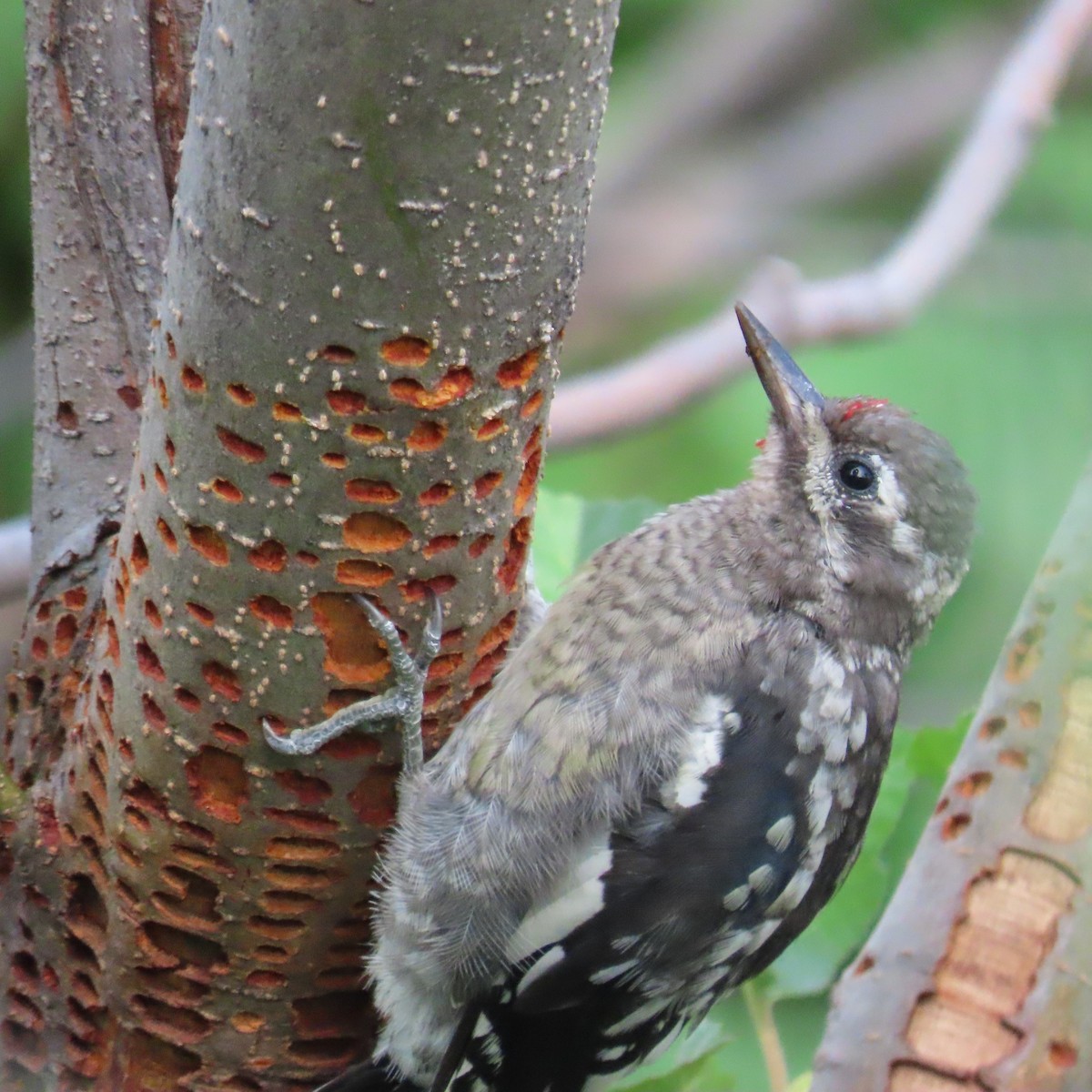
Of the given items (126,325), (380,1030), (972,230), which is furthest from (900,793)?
(972,230)

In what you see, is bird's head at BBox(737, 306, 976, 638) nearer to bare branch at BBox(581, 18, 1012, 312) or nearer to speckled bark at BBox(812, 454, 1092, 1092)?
speckled bark at BBox(812, 454, 1092, 1092)

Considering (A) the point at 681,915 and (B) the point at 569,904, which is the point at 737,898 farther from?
(B) the point at 569,904

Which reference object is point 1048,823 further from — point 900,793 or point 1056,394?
point 1056,394

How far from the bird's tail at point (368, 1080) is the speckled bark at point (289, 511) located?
2 cm

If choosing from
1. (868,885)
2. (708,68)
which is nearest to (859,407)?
(868,885)

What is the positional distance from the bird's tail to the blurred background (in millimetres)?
1893

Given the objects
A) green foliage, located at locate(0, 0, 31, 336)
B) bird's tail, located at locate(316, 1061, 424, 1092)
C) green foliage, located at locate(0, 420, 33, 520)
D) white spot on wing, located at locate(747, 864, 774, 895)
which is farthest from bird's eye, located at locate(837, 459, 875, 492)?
green foliage, located at locate(0, 420, 33, 520)

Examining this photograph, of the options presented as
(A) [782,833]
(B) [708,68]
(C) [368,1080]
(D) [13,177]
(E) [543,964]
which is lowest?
(C) [368,1080]

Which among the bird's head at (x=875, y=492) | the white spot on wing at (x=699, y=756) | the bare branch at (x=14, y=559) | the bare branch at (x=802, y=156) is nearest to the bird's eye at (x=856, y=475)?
the bird's head at (x=875, y=492)

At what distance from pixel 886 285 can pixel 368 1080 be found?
1903mm

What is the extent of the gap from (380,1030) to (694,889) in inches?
14.4

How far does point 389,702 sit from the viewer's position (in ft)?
4.41

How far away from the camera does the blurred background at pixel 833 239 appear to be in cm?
400

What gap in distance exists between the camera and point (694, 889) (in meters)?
1.65
